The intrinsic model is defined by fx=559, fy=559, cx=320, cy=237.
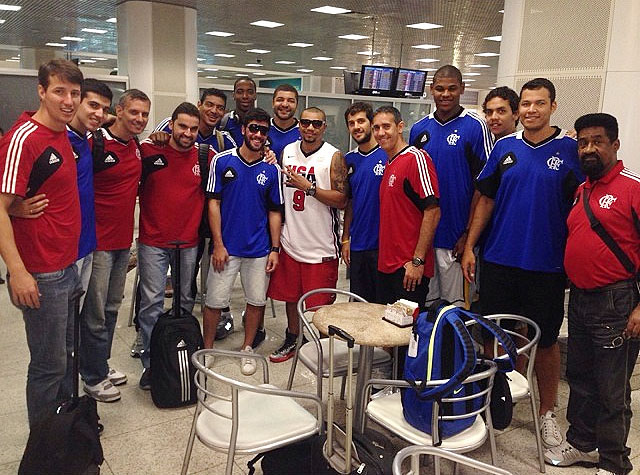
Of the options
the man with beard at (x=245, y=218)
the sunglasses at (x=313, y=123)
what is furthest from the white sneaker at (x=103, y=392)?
the sunglasses at (x=313, y=123)

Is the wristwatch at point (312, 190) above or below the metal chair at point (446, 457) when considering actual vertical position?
above

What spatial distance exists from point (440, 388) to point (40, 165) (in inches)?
67.4

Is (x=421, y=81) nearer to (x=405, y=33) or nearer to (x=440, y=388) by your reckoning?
(x=405, y=33)

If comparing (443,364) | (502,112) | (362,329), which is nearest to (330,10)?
(502,112)

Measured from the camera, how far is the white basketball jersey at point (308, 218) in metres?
3.48

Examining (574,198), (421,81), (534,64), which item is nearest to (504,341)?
(574,198)

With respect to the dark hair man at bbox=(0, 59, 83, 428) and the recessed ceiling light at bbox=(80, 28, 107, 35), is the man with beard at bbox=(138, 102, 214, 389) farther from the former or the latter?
the recessed ceiling light at bbox=(80, 28, 107, 35)

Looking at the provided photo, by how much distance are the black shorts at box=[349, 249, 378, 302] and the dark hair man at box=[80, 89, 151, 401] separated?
1.30m

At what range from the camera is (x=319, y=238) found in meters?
3.52

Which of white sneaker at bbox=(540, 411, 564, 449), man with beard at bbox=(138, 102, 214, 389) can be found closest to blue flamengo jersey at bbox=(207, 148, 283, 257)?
man with beard at bbox=(138, 102, 214, 389)

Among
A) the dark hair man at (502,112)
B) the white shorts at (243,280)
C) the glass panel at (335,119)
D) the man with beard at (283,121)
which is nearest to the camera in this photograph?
the white shorts at (243,280)

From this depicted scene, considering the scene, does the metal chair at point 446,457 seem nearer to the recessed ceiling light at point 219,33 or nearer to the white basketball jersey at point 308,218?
the white basketball jersey at point 308,218

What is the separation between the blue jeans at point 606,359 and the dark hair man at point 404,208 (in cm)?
76

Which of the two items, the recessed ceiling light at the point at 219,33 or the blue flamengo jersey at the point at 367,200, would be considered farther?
the recessed ceiling light at the point at 219,33
